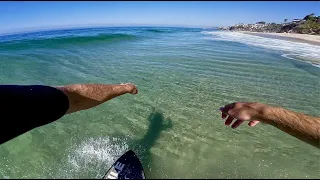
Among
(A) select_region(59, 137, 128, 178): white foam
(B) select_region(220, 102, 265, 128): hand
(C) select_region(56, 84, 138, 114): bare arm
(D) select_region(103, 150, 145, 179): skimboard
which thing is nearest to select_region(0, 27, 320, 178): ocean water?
(A) select_region(59, 137, 128, 178): white foam

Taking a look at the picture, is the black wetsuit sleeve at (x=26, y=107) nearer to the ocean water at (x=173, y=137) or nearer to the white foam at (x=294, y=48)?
the ocean water at (x=173, y=137)

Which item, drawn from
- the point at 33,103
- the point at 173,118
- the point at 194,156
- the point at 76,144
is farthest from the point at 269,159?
the point at 33,103

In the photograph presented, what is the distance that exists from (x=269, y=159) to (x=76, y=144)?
336 cm

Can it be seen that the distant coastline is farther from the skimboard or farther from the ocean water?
the skimboard

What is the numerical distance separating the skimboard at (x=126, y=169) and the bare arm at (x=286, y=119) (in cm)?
142

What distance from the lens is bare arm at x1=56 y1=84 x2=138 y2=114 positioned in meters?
4.06

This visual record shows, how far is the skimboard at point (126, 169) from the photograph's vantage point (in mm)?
3049

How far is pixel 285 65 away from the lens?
43.9 ft

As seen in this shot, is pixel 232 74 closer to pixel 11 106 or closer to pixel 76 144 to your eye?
pixel 76 144

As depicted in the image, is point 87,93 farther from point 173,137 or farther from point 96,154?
point 173,137

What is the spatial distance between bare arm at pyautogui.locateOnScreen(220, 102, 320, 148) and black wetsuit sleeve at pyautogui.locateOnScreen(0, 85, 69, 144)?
2352 millimetres

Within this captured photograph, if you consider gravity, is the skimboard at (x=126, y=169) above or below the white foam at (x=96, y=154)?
above

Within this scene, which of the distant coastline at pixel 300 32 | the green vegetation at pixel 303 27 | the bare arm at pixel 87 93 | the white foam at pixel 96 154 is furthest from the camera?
the green vegetation at pixel 303 27

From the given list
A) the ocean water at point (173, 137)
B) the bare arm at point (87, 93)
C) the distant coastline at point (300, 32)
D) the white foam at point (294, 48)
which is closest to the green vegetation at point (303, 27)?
the distant coastline at point (300, 32)
